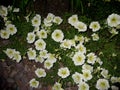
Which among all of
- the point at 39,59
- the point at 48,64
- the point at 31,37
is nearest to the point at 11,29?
the point at 31,37

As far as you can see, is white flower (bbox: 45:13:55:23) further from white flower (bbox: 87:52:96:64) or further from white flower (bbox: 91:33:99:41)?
white flower (bbox: 87:52:96:64)

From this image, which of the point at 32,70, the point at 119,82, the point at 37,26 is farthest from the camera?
the point at 37,26

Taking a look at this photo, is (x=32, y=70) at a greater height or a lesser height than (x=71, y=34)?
lesser

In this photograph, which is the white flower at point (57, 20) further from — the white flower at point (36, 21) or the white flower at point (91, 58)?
the white flower at point (91, 58)

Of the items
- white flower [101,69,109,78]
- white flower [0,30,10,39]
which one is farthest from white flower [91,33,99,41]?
white flower [0,30,10,39]

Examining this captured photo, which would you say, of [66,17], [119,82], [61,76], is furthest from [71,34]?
[119,82]

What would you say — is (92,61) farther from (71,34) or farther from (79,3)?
(79,3)
